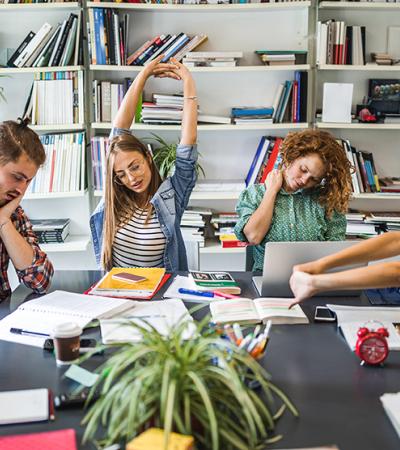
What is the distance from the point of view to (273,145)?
144 inches

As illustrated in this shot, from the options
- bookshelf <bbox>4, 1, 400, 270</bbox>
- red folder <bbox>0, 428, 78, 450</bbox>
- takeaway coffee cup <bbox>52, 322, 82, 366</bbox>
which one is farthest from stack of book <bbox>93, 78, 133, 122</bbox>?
red folder <bbox>0, 428, 78, 450</bbox>

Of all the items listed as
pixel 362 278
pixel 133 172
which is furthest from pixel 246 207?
pixel 362 278

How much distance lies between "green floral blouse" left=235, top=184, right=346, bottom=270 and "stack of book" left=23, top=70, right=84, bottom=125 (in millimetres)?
1476

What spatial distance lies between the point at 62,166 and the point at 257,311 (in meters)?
2.09

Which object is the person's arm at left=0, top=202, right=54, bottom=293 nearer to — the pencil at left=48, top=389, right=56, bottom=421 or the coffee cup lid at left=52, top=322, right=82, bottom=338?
the coffee cup lid at left=52, top=322, right=82, bottom=338

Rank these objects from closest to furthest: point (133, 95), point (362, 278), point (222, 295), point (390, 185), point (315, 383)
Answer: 1. point (315, 383)
2. point (362, 278)
3. point (222, 295)
4. point (133, 95)
5. point (390, 185)

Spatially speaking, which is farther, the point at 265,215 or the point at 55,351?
the point at 265,215

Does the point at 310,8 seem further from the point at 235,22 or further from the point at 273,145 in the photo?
the point at 273,145

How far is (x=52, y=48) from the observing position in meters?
3.52

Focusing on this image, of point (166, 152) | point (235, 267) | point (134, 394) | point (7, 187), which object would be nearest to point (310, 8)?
point (166, 152)

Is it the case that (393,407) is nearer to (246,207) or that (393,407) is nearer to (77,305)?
(77,305)

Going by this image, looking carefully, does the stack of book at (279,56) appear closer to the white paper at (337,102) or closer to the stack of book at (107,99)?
the white paper at (337,102)

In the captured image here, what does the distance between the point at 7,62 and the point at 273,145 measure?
1622 millimetres

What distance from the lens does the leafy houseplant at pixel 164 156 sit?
11.6ft
